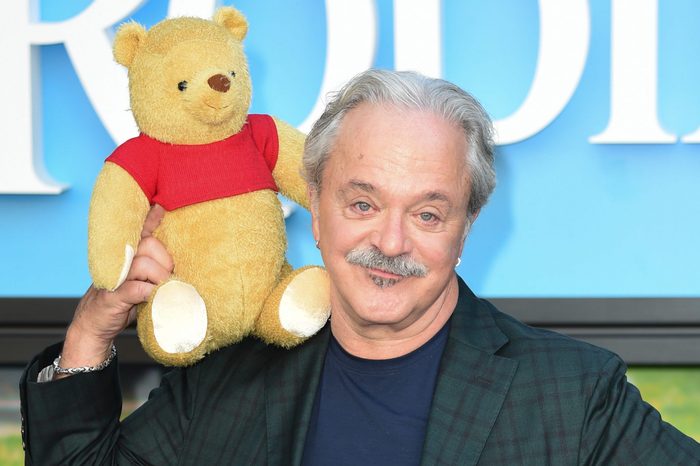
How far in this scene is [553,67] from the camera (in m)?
2.49

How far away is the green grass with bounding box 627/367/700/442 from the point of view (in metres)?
2.60

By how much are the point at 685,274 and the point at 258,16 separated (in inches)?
47.3

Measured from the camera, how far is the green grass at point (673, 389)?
260cm

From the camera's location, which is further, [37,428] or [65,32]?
[65,32]

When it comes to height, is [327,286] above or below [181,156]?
below

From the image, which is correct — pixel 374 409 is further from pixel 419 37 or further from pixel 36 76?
pixel 36 76

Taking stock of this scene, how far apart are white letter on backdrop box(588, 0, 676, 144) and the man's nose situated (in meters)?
1.00

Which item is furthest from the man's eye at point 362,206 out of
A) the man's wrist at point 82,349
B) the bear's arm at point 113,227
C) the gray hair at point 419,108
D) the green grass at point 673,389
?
the green grass at point 673,389

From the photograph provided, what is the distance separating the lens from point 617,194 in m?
2.55

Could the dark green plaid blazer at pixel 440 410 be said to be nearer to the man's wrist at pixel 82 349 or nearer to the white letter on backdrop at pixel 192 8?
the man's wrist at pixel 82 349

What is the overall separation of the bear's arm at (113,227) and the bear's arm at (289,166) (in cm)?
27

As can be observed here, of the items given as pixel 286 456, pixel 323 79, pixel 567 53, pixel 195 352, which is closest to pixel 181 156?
pixel 195 352

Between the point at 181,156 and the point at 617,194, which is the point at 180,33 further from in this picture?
the point at 617,194

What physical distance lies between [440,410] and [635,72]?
112 centimetres
